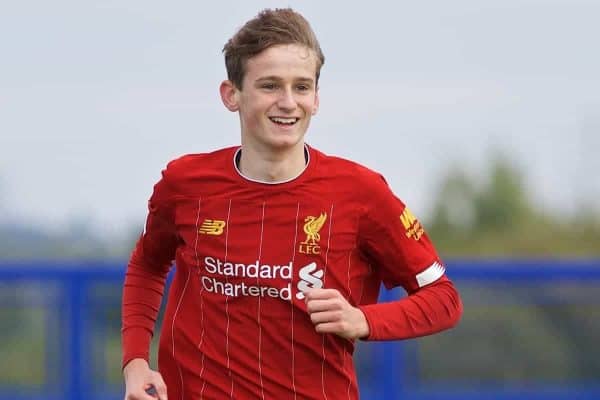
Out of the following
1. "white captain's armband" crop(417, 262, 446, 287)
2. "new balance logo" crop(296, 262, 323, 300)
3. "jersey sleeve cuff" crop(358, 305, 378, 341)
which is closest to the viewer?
"jersey sleeve cuff" crop(358, 305, 378, 341)

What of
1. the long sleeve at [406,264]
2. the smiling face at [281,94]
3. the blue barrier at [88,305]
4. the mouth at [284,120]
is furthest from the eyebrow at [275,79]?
the blue barrier at [88,305]

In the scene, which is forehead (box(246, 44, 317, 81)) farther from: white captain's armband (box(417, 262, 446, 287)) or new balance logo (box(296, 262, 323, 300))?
white captain's armband (box(417, 262, 446, 287))

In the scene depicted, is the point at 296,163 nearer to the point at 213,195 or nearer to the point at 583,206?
the point at 213,195

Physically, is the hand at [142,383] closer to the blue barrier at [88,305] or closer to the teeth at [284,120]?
the teeth at [284,120]

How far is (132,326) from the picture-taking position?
4.29 metres

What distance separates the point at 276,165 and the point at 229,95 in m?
0.28

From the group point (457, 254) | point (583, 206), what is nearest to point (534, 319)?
point (457, 254)

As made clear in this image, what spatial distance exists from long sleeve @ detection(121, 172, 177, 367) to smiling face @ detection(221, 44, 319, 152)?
0.39m

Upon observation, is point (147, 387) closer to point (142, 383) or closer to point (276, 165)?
point (142, 383)

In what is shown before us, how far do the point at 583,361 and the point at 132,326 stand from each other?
5.41 m

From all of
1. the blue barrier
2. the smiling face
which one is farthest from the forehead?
the blue barrier

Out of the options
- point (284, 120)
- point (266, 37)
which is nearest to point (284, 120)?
point (284, 120)

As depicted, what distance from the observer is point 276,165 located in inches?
157

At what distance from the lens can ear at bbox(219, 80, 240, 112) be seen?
409 cm
